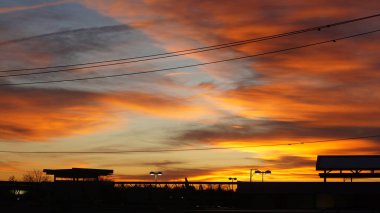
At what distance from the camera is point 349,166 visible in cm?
6781

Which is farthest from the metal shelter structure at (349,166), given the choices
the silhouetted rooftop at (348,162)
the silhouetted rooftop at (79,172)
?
the silhouetted rooftop at (79,172)

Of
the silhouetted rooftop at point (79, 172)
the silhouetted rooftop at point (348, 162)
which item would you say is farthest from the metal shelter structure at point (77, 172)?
the silhouetted rooftop at point (348, 162)

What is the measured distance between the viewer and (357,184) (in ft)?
222

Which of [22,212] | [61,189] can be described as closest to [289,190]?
[61,189]

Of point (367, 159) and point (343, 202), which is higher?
point (367, 159)

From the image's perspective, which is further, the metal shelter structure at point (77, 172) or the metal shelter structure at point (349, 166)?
the metal shelter structure at point (77, 172)

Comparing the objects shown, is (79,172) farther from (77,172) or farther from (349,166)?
(349,166)

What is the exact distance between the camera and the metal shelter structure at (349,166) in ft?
221

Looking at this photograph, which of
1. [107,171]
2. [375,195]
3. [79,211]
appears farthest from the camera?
[107,171]

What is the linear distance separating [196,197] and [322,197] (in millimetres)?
14160

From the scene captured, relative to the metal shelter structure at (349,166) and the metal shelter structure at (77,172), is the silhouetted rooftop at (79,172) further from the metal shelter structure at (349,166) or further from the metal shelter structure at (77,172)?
the metal shelter structure at (349,166)

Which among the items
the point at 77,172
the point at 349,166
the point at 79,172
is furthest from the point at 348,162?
the point at 77,172

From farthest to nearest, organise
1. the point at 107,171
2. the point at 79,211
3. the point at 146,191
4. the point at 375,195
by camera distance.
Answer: the point at 107,171, the point at 146,191, the point at 375,195, the point at 79,211

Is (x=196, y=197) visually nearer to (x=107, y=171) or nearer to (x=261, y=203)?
(x=261, y=203)
